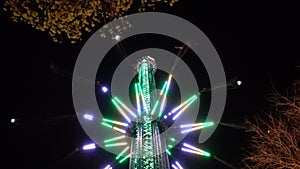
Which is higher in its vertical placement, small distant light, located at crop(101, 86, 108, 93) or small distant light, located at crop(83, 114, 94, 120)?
small distant light, located at crop(101, 86, 108, 93)

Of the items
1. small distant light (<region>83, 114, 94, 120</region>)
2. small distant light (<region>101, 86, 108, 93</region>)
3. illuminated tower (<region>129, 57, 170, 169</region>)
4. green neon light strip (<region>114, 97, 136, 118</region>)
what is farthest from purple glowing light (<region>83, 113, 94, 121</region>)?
illuminated tower (<region>129, 57, 170, 169</region>)

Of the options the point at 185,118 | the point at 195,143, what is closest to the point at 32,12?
the point at 185,118

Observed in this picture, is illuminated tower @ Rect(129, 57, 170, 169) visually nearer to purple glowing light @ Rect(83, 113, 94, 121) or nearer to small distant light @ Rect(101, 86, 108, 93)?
small distant light @ Rect(101, 86, 108, 93)

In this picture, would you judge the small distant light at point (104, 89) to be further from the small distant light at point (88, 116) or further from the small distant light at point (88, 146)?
the small distant light at point (88, 146)

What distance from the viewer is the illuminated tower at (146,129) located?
13.6 meters

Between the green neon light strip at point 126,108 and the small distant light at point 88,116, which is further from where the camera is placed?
the green neon light strip at point 126,108

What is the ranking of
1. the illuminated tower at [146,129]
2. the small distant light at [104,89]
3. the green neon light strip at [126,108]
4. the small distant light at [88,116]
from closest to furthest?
the illuminated tower at [146,129] → the small distant light at [88,116] → the green neon light strip at [126,108] → the small distant light at [104,89]

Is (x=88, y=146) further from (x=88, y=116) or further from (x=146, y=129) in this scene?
(x=146, y=129)

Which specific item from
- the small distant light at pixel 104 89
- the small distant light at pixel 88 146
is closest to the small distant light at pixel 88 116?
the small distant light at pixel 88 146

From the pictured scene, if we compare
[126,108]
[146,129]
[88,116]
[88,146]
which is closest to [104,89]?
[126,108]

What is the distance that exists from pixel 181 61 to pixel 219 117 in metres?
2.91

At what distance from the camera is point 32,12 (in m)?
8.60

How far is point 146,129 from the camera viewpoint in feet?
47.9

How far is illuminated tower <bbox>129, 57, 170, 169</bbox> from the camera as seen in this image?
13641 millimetres
